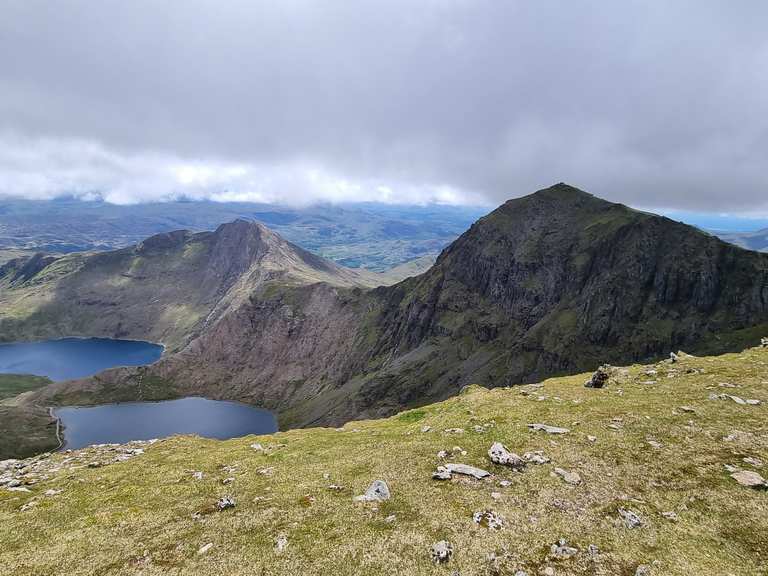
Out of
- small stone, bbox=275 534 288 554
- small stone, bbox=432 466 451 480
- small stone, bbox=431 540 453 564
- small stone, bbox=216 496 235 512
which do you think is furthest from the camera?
small stone, bbox=432 466 451 480

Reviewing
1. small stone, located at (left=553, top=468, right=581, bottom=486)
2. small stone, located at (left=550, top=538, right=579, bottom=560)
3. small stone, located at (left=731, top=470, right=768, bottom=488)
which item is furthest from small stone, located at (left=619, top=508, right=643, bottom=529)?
small stone, located at (left=731, top=470, right=768, bottom=488)

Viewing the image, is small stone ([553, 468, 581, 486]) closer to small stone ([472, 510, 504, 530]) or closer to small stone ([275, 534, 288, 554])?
small stone ([472, 510, 504, 530])

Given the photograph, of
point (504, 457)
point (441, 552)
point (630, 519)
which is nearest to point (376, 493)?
point (441, 552)

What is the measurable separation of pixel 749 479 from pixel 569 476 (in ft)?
30.4

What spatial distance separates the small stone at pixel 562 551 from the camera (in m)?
20.0

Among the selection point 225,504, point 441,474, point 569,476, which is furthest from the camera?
point 441,474

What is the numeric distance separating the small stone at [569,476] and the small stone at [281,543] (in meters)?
16.8

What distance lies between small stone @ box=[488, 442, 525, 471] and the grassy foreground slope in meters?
0.58

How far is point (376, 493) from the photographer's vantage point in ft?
89.1

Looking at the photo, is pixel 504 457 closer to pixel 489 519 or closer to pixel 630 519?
pixel 489 519

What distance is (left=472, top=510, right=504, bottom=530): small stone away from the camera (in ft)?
74.5

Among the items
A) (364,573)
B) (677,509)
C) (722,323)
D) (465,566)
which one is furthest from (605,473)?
(722,323)

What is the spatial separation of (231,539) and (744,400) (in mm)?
38525

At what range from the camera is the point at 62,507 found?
102ft
